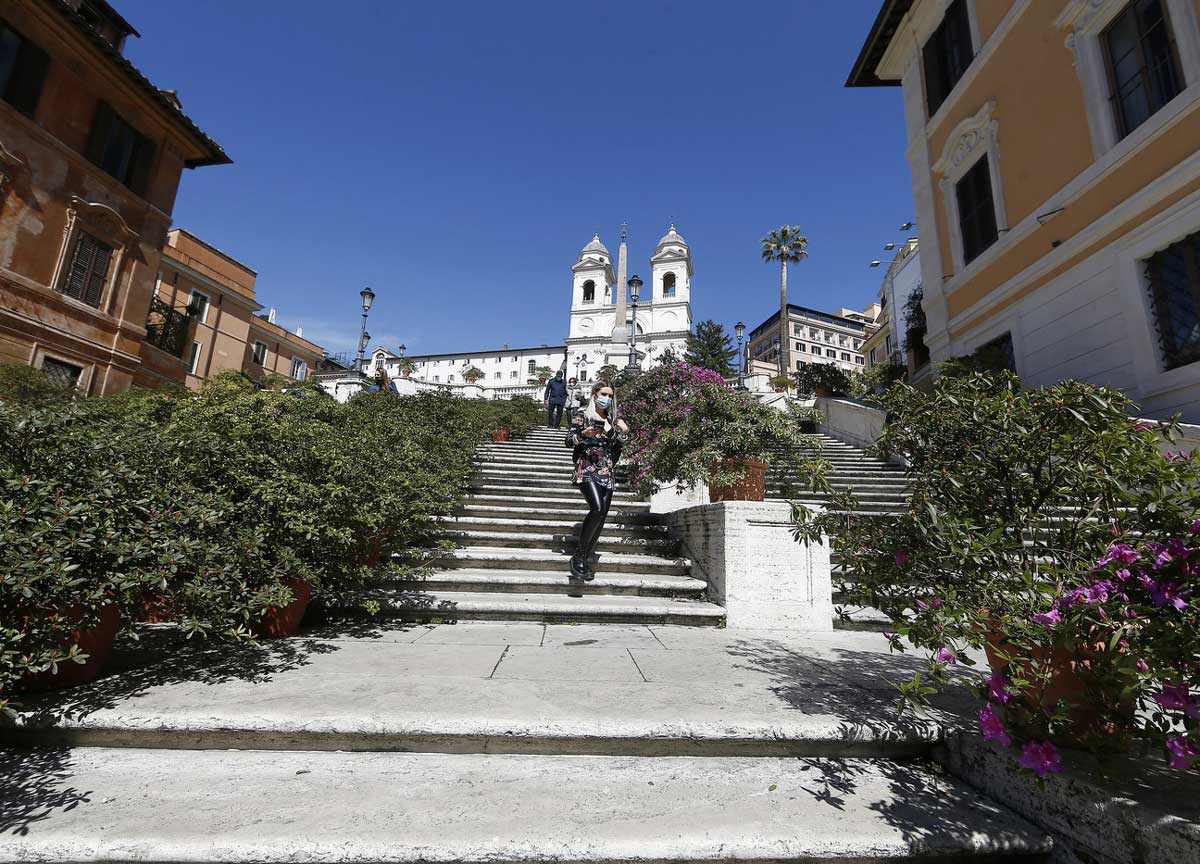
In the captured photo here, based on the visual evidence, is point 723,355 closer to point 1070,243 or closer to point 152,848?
point 1070,243

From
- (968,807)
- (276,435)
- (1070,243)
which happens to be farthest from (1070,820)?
(1070,243)

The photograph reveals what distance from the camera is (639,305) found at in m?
61.5

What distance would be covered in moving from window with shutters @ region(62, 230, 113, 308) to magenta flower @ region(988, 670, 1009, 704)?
1874 cm

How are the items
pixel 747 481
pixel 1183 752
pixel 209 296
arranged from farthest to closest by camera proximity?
pixel 209 296
pixel 747 481
pixel 1183 752

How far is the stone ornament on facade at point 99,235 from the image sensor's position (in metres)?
12.6

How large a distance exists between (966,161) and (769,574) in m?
11.8

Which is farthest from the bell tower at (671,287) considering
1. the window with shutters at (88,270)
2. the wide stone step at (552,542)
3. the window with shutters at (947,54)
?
the wide stone step at (552,542)

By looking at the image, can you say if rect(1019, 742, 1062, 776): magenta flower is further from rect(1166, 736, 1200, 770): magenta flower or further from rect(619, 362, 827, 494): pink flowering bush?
rect(619, 362, 827, 494): pink flowering bush

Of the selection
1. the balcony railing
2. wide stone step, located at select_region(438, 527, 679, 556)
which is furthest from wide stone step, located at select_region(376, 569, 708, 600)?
the balcony railing

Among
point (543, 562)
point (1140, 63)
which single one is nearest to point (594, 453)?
point (543, 562)

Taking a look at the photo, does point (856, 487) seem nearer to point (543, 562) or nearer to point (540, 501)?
point (540, 501)

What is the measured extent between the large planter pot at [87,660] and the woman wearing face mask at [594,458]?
3448 millimetres

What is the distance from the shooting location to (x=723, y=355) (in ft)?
170

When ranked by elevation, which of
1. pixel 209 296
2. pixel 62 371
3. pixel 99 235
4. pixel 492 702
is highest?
pixel 209 296
